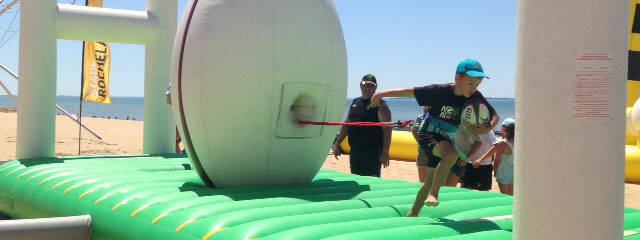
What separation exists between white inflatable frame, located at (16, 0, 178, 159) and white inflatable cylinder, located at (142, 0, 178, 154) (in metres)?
0.01

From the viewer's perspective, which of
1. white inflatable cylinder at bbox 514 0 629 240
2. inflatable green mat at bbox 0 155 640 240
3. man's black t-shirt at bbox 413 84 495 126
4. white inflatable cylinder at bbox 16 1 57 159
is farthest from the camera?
white inflatable cylinder at bbox 16 1 57 159

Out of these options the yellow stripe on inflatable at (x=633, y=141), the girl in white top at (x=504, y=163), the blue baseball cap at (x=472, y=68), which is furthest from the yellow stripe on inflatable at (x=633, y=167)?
the blue baseball cap at (x=472, y=68)

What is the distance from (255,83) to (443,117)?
51.8 inches

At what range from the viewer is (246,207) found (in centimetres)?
356

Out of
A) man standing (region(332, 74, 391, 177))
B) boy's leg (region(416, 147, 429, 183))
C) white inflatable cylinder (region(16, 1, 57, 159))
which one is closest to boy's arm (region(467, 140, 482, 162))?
man standing (region(332, 74, 391, 177))

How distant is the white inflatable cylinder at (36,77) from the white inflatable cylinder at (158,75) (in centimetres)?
106

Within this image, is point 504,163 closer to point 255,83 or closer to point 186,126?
point 255,83

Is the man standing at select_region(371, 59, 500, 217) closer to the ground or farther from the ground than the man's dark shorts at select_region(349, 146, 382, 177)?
farther from the ground

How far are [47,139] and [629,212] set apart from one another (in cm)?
554

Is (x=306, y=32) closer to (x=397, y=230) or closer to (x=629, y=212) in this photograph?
(x=397, y=230)

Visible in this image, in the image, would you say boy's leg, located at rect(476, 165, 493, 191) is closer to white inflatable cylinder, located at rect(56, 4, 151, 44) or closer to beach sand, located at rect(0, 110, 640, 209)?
beach sand, located at rect(0, 110, 640, 209)

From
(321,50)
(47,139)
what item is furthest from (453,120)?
(47,139)

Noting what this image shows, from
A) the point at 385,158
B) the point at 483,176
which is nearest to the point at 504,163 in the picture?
the point at 483,176

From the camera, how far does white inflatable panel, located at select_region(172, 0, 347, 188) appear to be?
412 cm
